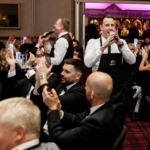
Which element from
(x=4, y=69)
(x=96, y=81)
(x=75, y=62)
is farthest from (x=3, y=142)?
(x=4, y=69)

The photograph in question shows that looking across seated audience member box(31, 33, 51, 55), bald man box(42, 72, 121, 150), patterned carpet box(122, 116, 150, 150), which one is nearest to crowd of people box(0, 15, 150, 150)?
bald man box(42, 72, 121, 150)

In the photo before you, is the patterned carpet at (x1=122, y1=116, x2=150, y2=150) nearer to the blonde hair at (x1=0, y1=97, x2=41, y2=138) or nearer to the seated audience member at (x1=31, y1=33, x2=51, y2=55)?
the seated audience member at (x1=31, y1=33, x2=51, y2=55)

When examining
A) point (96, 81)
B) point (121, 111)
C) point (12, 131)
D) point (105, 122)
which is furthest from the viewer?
point (121, 111)

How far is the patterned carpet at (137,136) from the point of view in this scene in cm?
377

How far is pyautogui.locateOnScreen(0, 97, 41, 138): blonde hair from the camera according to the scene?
1.37 meters

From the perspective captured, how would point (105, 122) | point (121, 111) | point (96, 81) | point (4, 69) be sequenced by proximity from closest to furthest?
point (105, 122) → point (96, 81) → point (121, 111) → point (4, 69)

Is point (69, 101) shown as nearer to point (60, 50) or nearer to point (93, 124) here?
point (93, 124)

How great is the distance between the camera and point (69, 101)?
99.9 inches

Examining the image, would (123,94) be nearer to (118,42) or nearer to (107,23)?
(118,42)

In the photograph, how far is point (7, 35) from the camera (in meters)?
7.98

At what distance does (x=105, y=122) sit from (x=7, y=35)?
6.51 metres

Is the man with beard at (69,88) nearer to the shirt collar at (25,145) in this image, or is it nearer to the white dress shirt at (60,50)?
the shirt collar at (25,145)

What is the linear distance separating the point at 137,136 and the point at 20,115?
3047 millimetres

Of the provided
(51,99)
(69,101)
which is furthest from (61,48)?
(51,99)
